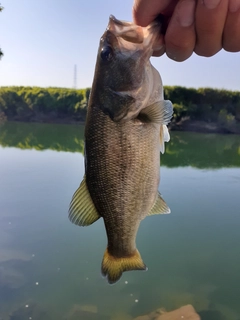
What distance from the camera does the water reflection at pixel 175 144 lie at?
22013 mm

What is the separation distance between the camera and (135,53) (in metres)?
1.79

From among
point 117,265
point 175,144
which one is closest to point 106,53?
point 117,265

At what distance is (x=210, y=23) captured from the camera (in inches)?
68.1

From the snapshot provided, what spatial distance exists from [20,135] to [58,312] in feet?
87.6

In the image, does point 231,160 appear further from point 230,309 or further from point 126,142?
point 126,142

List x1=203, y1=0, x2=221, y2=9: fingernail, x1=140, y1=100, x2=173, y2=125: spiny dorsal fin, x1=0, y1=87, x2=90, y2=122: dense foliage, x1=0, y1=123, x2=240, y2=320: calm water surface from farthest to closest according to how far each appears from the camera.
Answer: x1=0, y1=87, x2=90, y2=122: dense foliage → x1=0, y1=123, x2=240, y2=320: calm water surface → x1=140, y1=100, x2=173, y2=125: spiny dorsal fin → x1=203, y1=0, x2=221, y2=9: fingernail

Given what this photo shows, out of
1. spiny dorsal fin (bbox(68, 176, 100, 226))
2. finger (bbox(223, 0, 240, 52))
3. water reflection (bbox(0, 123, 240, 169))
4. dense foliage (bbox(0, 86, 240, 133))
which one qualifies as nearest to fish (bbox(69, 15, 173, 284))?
spiny dorsal fin (bbox(68, 176, 100, 226))

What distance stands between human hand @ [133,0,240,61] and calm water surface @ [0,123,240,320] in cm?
666

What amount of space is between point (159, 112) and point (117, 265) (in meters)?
0.88

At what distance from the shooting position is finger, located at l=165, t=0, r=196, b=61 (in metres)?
1.71

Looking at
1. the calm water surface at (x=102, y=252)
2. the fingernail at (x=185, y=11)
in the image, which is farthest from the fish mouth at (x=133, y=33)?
the calm water surface at (x=102, y=252)

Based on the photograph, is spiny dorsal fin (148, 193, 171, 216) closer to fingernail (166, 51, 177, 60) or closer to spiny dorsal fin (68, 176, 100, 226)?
spiny dorsal fin (68, 176, 100, 226)

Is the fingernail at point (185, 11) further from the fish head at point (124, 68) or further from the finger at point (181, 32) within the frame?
the fish head at point (124, 68)

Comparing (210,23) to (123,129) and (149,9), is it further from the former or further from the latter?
(123,129)
